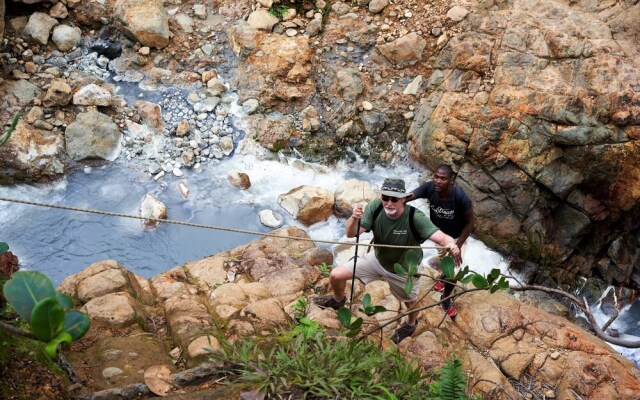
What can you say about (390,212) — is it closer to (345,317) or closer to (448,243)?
(448,243)

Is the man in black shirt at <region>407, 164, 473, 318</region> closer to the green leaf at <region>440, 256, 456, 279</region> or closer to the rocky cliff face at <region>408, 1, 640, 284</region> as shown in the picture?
the green leaf at <region>440, 256, 456, 279</region>

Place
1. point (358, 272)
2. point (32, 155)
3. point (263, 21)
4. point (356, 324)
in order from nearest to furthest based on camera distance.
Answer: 1. point (356, 324)
2. point (358, 272)
3. point (32, 155)
4. point (263, 21)

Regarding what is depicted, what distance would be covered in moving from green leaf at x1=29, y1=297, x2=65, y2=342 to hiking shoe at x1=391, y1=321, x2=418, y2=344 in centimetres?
345

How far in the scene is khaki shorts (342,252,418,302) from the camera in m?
4.49

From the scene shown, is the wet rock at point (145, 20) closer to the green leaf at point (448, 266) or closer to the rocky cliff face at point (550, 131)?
the rocky cliff face at point (550, 131)

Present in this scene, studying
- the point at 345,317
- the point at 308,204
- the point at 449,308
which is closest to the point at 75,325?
the point at 345,317

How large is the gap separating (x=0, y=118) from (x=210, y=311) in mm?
5187

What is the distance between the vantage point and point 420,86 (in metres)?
8.81

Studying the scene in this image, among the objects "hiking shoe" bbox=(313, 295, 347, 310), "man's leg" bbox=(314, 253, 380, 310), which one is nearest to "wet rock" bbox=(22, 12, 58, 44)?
"hiking shoe" bbox=(313, 295, 347, 310)

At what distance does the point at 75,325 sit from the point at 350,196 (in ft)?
19.8

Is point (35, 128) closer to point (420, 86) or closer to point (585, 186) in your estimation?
point (420, 86)

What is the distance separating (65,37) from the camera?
8914mm

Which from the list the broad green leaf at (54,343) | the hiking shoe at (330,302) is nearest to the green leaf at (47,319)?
the broad green leaf at (54,343)

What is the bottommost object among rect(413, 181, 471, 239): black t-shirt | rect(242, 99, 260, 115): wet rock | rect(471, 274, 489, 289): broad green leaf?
rect(242, 99, 260, 115): wet rock
